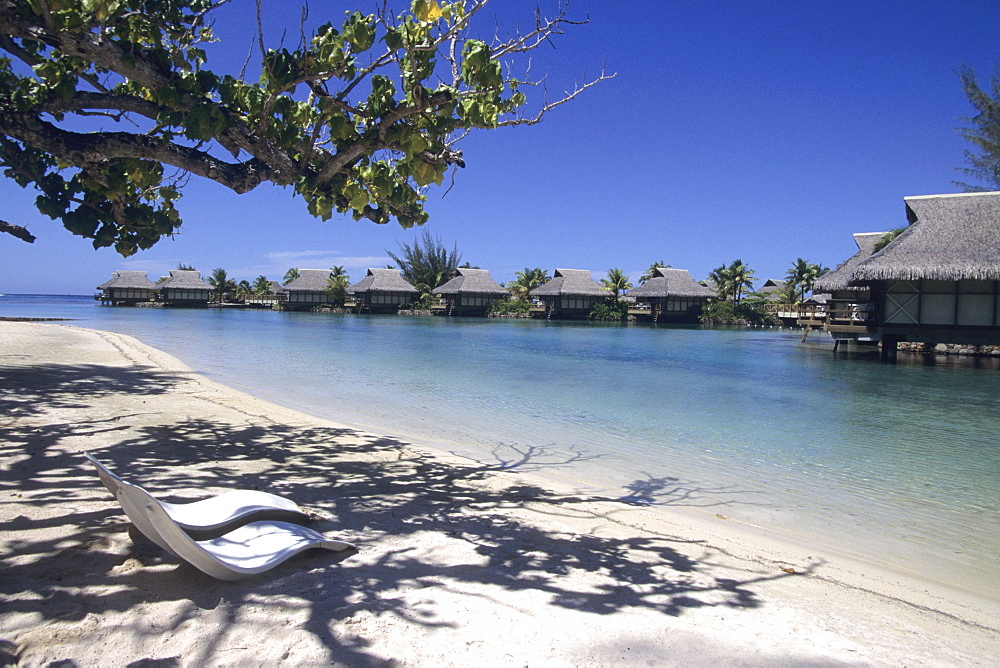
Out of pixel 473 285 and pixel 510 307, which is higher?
pixel 473 285

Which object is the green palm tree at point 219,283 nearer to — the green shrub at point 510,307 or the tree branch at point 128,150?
the green shrub at point 510,307

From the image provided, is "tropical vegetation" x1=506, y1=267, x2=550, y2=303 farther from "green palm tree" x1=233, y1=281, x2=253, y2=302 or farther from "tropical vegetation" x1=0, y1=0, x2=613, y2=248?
"tropical vegetation" x1=0, y1=0, x2=613, y2=248

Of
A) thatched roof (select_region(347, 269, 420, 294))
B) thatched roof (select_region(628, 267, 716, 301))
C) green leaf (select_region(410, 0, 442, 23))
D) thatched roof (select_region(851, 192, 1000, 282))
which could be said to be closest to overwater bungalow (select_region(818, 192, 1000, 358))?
thatched roof (select_region(851, 192, 1000, 282))

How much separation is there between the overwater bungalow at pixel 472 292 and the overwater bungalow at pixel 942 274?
3742 cm

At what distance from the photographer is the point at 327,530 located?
3.26 m

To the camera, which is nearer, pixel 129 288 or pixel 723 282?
pixel 723 282

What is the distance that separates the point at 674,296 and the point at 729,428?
40.8 metres

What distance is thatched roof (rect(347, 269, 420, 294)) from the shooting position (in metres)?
54.6

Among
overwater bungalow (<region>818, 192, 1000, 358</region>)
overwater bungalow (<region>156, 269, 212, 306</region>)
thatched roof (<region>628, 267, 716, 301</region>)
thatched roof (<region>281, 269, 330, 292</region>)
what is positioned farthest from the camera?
overwater bungalow (<region>156, 269, 212, 306</region>)

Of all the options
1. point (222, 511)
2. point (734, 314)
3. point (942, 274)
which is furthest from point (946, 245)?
point (734, 314)

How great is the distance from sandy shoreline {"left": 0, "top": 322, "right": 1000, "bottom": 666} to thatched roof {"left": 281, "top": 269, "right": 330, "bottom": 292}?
176ft

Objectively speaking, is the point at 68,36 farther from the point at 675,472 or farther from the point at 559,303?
the point at 559,303

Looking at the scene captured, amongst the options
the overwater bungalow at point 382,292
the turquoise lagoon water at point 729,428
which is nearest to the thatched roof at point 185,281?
the overwater bungalow at point 382,292

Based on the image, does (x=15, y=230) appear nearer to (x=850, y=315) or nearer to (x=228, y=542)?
(x=228, y=542)
